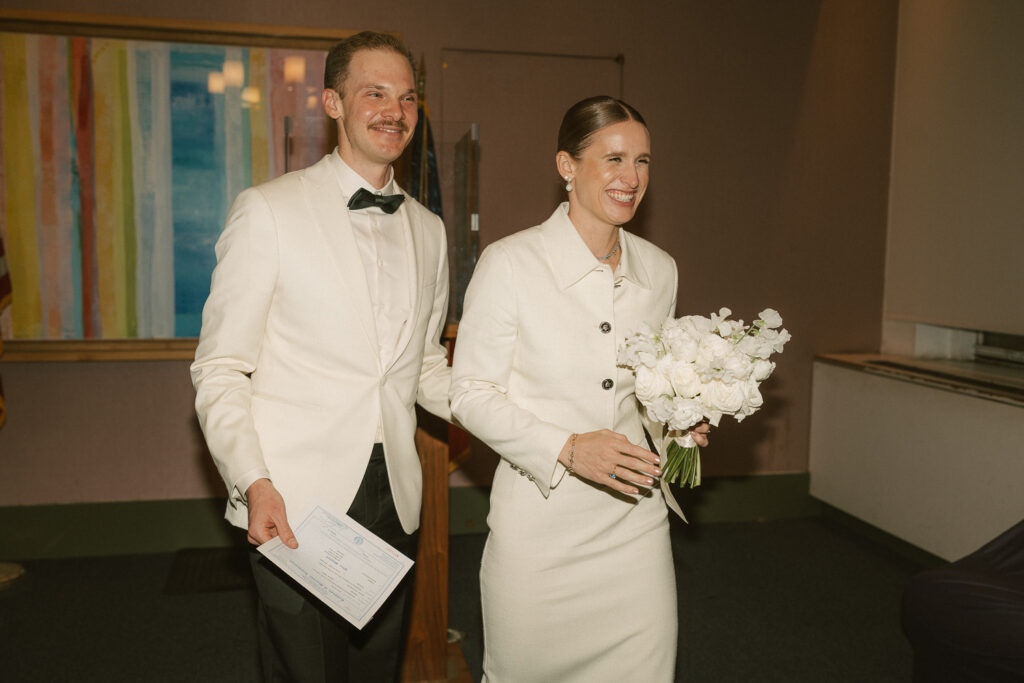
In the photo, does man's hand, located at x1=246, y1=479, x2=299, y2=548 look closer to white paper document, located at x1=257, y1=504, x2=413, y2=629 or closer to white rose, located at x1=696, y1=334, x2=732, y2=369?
white paper document, located at x1=257, y1=504, x2=413, y2=629

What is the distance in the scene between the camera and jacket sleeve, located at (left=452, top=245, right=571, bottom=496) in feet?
6.03

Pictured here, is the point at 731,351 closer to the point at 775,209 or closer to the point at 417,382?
the point at 417,382

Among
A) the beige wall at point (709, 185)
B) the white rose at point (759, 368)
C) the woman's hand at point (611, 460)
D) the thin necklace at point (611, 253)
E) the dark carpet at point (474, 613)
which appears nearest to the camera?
the woman's hand at point (611, 460)

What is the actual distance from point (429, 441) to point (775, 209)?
3.12 meters

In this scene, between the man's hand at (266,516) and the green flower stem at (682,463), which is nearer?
the man's hand at (266,516)

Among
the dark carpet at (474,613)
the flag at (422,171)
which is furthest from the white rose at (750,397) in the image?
the flag at (422,171)

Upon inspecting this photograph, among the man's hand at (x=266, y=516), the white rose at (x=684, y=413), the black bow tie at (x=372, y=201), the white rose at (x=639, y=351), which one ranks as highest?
the black bow tie at (x=372, y=201)

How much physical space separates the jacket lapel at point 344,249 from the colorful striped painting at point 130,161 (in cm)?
246

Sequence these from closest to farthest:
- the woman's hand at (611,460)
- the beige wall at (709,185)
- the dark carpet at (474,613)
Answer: the woman's hand at (611,460) < the dark carpet at (474,613) < the beige wall at (709,185)

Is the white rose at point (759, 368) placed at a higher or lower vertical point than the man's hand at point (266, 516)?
higher

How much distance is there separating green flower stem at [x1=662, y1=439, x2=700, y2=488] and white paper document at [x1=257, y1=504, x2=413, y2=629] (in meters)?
0.67

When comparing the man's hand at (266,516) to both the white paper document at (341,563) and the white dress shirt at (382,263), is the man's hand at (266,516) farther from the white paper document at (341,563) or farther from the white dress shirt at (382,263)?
the white dress shirt at (382,263)

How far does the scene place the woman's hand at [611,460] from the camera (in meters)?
1.72

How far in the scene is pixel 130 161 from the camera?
427 cm
